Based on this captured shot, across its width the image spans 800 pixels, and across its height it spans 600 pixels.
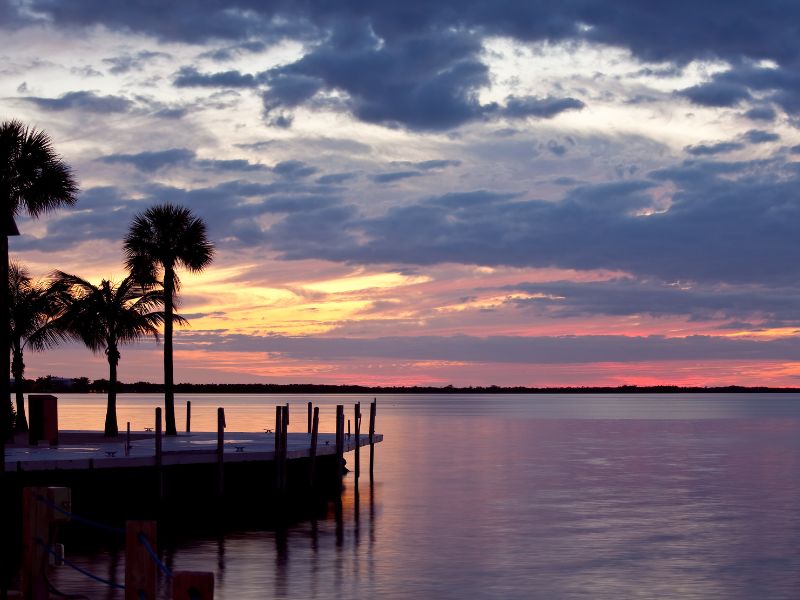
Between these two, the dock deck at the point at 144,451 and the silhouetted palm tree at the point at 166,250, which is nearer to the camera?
the dock deck at the point at 144,451

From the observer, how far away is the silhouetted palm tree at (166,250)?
55.8 metres

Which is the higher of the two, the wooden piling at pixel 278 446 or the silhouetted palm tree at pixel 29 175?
the silhouetted palm tree at pixel 29 175

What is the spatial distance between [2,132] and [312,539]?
19280 mm

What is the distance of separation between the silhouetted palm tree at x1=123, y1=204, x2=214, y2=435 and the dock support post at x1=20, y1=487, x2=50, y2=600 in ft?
127

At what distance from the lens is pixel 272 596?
2617 cm

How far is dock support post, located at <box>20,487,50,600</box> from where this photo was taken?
17172 millimetres

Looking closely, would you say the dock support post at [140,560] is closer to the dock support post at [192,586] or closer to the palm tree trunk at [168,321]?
the dock support post at [192,586]

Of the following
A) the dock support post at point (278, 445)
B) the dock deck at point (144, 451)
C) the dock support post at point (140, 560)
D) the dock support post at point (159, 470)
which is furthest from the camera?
the dock support post at point (278, 445)

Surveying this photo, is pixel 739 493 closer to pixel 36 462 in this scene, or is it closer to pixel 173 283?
pixel 173 283

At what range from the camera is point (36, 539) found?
56.5ft

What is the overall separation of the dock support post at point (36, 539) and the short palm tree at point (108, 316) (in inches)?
1404

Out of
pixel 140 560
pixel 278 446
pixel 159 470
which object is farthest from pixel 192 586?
pixel 278 446

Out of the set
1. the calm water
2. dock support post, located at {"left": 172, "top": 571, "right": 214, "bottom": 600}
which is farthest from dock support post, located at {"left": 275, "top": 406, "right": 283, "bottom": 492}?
dock support post, located at {"left": 172, "top": 571, "right": 214, "bottom": 600}

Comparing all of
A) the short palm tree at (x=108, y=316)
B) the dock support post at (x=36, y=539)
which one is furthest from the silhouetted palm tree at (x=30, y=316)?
the dock support post at (x=36, y=539)
